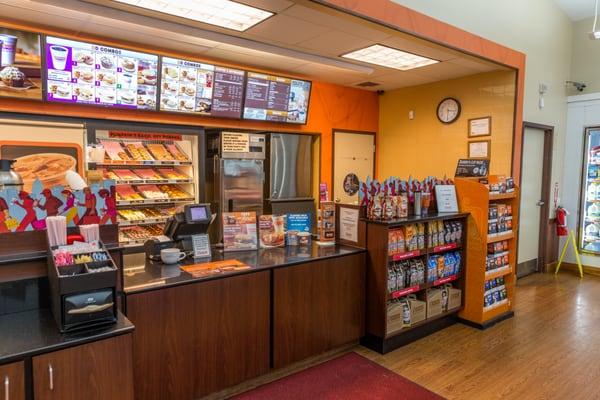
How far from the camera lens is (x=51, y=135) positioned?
3961 millimetres

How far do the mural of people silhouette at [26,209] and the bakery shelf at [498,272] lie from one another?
148 inches

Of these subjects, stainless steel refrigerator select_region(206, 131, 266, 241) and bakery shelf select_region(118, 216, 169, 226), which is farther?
stainless steel refrigerator select_region(206, 131, 266, 241)

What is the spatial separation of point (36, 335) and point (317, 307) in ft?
6.15

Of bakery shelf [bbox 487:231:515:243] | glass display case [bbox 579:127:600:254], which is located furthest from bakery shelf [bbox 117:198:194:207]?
glass display case [bbox 579:127:600:254]

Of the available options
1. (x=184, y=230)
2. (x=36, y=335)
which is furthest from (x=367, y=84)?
(x=36, y=335)

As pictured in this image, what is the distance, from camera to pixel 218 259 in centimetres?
293

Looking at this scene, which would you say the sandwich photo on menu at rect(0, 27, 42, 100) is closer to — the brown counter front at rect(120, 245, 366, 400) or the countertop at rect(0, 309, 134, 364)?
the brown counter front at rect(120, 245, 366, 400)

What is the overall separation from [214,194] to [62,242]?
3.19m

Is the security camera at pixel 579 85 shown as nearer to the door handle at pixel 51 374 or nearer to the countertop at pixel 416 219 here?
the countertop at pixel 416 219

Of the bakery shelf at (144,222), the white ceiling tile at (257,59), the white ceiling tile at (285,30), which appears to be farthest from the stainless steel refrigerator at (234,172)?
the white ceiling tile at (285,30)

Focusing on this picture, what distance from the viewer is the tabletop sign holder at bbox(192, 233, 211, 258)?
295cm

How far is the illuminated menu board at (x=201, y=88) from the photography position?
14.4 ft

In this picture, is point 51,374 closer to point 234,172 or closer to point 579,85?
point 234,172

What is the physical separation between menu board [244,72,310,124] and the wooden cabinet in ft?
9.53
